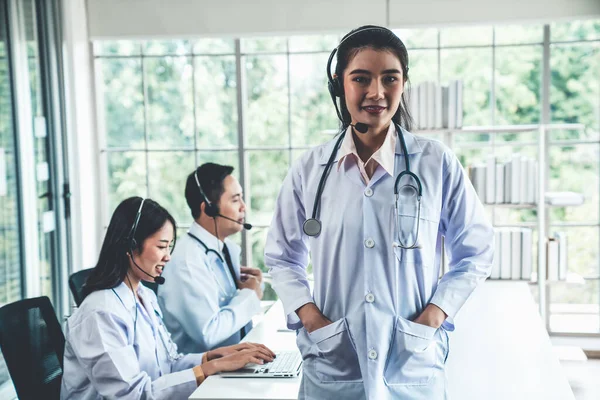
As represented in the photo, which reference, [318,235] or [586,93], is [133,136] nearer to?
[586,93]

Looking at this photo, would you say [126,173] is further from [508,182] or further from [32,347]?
[32,347]

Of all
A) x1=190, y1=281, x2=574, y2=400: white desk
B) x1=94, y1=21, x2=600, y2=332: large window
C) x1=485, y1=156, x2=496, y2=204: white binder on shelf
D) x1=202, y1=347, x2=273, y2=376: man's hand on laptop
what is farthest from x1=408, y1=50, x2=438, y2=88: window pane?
x1=202, y1=347, x2=273, y2=376: man's hand on laptop

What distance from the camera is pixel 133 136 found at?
818cm

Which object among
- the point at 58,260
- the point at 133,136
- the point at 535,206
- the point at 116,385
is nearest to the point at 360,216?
the point at 116,385

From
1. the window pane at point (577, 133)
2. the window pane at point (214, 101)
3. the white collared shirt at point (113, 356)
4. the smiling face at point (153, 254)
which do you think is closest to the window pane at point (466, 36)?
the window pane at point (577, 133)

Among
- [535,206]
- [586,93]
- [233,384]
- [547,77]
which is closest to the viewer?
[233,384]

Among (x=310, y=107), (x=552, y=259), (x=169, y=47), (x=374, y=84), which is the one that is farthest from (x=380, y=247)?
(x=169, y=47)

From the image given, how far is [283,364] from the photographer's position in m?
1.96

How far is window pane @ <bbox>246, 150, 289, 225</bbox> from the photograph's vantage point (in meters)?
6.97

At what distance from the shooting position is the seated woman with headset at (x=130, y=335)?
189cm

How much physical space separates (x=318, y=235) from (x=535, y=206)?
9.49ft

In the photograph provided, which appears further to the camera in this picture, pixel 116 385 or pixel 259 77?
pixel 259 77

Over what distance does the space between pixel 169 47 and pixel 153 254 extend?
604 centimetres

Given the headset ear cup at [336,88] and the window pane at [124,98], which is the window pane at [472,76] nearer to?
the window pane at [124,98]
